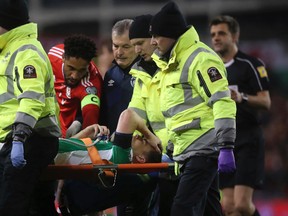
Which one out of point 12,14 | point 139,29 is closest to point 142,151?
point 139,29

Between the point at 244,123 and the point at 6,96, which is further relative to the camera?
the point at 244,123

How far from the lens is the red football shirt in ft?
27.6

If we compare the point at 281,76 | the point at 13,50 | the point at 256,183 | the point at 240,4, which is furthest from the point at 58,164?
the point at 240,4

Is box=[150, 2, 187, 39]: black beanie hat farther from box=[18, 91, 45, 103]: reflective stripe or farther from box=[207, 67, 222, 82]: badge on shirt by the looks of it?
box=[18, 91, 45, 103]: reflective stripe

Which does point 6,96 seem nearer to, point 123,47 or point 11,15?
point 11,15

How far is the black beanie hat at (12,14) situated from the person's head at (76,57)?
996mm

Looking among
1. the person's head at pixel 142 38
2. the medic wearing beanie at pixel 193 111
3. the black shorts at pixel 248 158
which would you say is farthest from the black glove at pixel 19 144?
the black shorts at pixel 248 158

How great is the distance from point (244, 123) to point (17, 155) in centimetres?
355

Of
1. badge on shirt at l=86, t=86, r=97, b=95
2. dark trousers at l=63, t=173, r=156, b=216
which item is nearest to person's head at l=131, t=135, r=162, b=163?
dark trousers at l=63, t=173, r=156, b=216

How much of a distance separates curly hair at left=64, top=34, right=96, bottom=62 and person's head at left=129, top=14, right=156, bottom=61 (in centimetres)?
32

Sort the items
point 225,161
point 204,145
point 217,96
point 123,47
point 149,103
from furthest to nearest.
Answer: point 123,47 < point 149,103 < point 204,145 < point 217,96 < point 225,161

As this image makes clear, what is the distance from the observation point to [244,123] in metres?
10.0

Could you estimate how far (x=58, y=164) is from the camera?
7645mm

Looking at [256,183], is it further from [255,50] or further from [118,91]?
[255,50]
